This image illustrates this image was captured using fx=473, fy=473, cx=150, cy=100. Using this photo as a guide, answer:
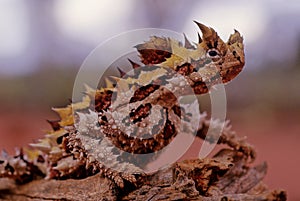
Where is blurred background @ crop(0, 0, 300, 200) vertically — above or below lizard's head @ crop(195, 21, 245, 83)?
above

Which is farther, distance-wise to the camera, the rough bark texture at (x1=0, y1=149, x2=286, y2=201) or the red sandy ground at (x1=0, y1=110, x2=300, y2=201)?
the red sandy ground at (x1=0, y1=110, x2=300, y2=201)

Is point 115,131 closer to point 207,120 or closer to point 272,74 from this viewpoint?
point 207,120

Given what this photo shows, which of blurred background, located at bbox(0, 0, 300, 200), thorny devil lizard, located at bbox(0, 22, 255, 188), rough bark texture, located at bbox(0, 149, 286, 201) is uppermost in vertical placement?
blurred background, located at bbox(0, 0, 300, 200)

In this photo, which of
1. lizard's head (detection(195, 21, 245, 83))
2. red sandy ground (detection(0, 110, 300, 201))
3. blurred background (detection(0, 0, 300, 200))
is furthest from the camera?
red sandy ground (detection(0, 110, 300, 201))

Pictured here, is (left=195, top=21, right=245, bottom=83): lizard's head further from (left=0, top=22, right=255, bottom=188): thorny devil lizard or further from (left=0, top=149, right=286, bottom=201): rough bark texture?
(left=0, top=149, right=286, bottom=201): rough bark texture

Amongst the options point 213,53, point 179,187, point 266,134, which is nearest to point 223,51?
point 213,53

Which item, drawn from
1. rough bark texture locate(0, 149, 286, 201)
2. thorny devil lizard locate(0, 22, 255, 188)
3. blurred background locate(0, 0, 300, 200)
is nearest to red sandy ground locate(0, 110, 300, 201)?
blurred background locate(0, 0, 300, 200)
